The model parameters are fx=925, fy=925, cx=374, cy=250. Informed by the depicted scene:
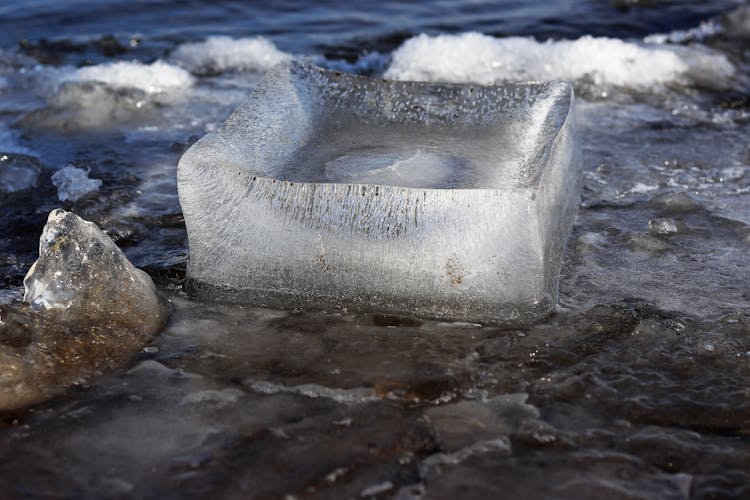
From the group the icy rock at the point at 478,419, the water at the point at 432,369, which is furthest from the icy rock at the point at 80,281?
the icy rock at the point at 478,419

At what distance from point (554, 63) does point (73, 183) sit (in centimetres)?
271

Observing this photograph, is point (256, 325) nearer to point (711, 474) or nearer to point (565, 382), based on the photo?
point (565, 382)

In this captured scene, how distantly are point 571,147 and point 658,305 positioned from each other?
0.65 meters

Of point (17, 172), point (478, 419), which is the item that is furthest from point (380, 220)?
point (17, 172)

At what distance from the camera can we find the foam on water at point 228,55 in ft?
17.5

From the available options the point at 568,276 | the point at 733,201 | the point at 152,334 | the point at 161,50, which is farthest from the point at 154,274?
the point at 161,50

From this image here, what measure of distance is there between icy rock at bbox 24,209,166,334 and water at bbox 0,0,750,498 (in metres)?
0.13

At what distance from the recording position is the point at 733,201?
136 inches

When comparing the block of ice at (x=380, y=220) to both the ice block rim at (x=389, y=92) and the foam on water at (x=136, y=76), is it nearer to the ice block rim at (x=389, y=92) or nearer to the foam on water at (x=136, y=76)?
the ice block rim at (x=389, y=92)

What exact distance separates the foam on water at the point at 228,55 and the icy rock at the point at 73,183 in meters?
1.61

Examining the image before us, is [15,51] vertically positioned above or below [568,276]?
above

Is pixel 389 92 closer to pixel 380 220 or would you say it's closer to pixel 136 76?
pixel 380 220

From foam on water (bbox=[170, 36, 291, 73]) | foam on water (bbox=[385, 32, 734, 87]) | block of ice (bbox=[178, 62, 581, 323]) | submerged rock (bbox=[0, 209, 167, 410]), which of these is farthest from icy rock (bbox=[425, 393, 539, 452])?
foam on water (bbox=[170, 36, 291, 73])

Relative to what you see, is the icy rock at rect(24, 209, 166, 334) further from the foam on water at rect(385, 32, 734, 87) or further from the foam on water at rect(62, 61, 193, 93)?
the foam on water at rect(385, 32, 734, 87)
